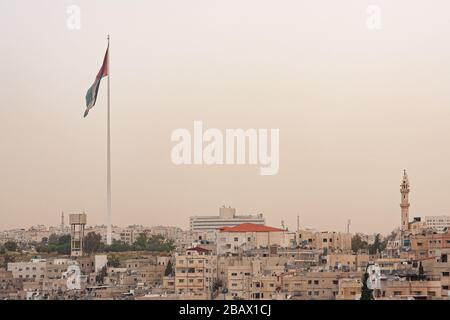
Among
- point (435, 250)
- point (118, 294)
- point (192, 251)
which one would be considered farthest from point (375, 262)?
point (118, 294)

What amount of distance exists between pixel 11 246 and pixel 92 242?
770 millimetres

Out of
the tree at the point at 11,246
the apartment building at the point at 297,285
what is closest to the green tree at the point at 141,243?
the tree at the point at 11,246

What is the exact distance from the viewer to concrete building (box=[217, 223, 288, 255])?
10023mm

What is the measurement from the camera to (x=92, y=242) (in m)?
10.6

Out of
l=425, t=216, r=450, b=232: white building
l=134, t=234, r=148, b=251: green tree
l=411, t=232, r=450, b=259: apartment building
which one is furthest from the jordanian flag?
l=411, t=232, r=450, b=259: apartment building

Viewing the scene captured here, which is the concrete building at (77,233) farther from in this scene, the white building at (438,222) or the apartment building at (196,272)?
the white building at (438,222)

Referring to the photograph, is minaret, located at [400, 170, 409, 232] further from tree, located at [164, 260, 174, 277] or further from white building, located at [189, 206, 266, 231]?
tree, located at [164, 260, 174, 277]

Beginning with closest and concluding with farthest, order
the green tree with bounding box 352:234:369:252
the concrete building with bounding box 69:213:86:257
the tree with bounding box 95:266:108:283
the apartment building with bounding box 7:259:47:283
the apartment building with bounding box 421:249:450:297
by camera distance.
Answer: the apartment building with bounding box 421:249:450:297, the concrete building with bounding box 69:213:86:257, the green tree with bounding box 352:234:369:252, the apartment building with bounding box 7:259:47:283, the tree with bounding box 95:266:108:283

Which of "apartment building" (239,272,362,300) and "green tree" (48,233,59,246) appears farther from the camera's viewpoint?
"green tree" (48,233,59,246)

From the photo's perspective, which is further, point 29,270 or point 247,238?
point 247,238

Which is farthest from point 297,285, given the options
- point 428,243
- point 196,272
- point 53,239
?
point 53,239

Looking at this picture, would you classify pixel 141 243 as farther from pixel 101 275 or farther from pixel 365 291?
pixel 365 291

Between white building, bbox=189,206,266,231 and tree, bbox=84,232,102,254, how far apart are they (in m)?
0.94
